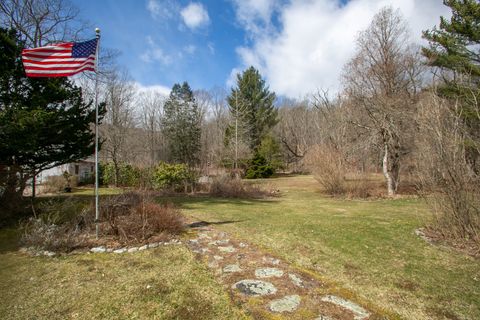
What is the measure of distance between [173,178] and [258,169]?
13.9m

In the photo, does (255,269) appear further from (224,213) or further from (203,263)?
(224,213)

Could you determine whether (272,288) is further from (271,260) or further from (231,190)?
(231,190)

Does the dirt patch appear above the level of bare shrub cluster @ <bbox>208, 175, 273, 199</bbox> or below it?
below

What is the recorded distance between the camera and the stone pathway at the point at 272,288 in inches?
113

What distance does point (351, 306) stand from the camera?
3.05 metres

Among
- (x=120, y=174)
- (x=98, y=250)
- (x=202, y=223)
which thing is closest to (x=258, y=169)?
(x=120, y=174)

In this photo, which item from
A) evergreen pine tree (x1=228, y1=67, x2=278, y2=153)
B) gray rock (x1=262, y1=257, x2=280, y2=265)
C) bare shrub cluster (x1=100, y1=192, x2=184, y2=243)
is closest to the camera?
gray rock (x1=262, y1=257, x2=280, y2=265)

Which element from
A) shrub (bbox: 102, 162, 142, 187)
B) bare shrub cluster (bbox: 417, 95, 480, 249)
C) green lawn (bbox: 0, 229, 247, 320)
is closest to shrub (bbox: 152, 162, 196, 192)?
shrub (bbox: 102, 162, 142, 187)

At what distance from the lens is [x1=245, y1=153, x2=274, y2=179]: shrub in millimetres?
27547

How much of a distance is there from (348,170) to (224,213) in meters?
7.93

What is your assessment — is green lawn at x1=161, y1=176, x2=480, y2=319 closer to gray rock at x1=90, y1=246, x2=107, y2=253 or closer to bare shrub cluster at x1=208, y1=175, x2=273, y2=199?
gray rock at x1=90, y1=246, x2=107, y2=253

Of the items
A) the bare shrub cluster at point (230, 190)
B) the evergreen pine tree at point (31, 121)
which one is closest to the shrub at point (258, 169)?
the bare shrub cluster at point (230, 190)

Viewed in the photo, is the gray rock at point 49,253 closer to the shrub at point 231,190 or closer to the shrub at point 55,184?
the shrub at point 231,190

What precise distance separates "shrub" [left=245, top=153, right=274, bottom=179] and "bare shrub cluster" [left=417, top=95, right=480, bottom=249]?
21.7 m
